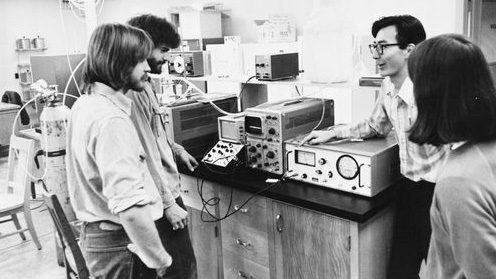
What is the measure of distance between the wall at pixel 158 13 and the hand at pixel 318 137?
196cm

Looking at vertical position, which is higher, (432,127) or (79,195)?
(432,127)

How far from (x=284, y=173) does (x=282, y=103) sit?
1.32 feet

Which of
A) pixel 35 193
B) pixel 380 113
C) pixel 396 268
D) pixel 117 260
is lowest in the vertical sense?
pixel 35 193

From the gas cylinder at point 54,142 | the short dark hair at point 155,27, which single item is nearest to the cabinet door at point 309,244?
the short dark hair at point 155,27

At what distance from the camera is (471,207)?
2.60ft

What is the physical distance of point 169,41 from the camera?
166 cm

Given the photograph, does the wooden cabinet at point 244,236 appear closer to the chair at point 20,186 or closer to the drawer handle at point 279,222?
the drawer handle at point 279,222

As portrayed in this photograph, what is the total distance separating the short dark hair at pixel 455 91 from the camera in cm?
83

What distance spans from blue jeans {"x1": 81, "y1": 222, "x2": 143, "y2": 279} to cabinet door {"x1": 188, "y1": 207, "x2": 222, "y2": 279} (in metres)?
0.89

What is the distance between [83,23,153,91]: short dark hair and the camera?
1.28 metres

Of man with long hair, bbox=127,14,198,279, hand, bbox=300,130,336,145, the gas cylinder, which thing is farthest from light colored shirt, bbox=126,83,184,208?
the gas cylinder

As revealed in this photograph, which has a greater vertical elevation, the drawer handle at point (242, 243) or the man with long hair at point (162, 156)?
the man with long hair at point (162, 156)

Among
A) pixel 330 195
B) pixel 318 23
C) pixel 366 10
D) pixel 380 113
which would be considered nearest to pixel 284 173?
pixel 330 195

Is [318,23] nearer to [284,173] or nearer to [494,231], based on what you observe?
[284,173]
